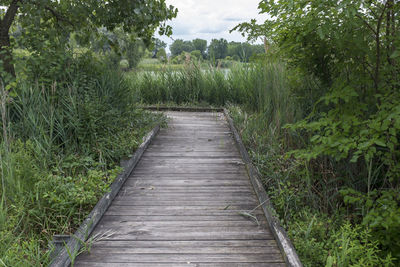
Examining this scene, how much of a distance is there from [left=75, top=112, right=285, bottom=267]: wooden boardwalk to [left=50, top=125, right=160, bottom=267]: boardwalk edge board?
0.07 metres

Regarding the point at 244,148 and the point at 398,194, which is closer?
the point at 398,194

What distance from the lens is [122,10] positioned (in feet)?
18.7

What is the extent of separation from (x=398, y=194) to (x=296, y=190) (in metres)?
1.09

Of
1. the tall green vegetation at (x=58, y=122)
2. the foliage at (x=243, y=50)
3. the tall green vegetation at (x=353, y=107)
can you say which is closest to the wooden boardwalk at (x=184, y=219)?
the tall green vegetation at (x=58, y=122)

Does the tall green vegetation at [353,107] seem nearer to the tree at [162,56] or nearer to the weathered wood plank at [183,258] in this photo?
the weathered wood plank at [183,258]

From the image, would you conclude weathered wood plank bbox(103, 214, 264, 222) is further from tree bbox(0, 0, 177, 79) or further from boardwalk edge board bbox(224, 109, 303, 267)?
tree bbox(0, 0, 177, 79)

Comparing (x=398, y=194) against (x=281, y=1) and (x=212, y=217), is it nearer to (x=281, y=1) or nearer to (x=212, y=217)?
(x=212, y=217)

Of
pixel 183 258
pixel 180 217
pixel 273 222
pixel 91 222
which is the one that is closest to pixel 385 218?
pixel 273 222

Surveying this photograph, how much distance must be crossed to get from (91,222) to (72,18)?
4234 mm

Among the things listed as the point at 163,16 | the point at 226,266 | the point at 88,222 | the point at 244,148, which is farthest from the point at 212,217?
the point at 163,16

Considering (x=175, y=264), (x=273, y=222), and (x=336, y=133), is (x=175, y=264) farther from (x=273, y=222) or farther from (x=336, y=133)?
(x=336, y=133)

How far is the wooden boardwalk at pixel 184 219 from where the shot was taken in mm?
2732

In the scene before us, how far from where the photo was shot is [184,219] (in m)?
3.37

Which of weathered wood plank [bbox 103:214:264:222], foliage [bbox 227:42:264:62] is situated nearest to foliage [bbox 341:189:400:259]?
weathered wood plank [bbox 103:214:264:222]
